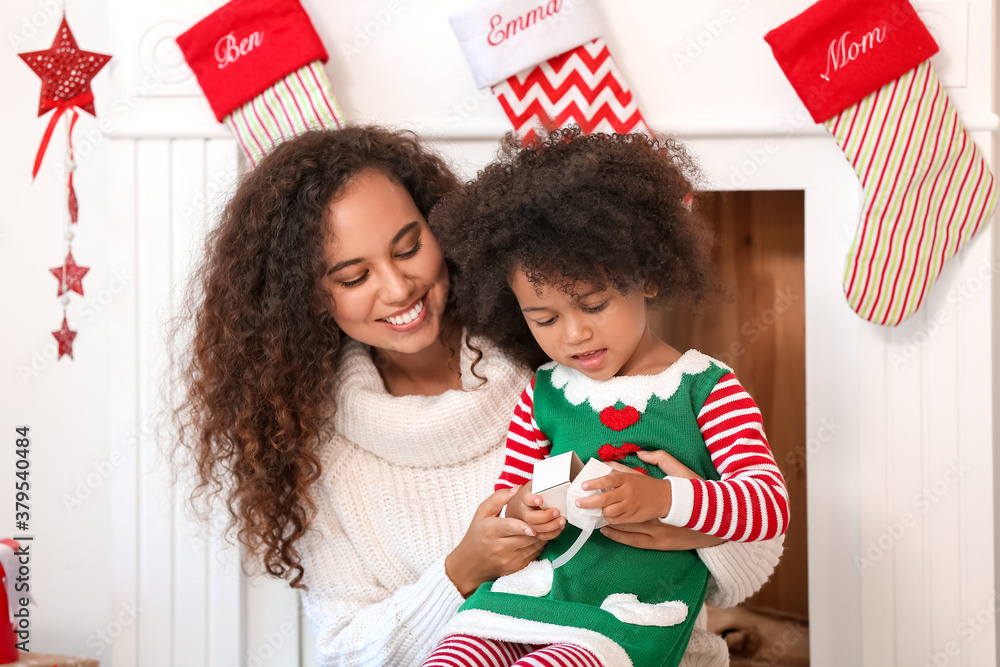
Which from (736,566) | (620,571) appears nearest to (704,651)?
(736,566)

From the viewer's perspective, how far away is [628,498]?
1146 millimetres

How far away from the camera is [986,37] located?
68.6 inches

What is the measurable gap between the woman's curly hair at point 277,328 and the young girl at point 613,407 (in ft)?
0.97

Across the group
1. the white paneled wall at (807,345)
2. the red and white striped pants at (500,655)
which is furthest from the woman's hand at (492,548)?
the white paneled wall at (807,345)

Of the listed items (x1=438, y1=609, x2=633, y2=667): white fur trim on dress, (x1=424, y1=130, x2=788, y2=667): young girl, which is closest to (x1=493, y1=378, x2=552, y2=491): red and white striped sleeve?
(x1=424, y1=130, x2=788, y2=667): young girl

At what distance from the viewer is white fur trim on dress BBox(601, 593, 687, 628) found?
4.00 feet

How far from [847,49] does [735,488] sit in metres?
1.03

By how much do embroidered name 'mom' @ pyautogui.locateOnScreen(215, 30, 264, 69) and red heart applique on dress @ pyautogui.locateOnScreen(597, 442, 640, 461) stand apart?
1.18m

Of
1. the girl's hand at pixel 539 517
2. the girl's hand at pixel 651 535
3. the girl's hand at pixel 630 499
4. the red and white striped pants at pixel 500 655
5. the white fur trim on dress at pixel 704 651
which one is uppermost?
the girl's hand at pixel 630 499

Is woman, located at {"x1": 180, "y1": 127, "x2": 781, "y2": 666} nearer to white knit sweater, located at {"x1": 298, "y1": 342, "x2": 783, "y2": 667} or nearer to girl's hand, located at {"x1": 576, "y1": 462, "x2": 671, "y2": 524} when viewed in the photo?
white knit sweater, located at {"x1": 298, "y1": 342, "x2": 783, "y2": 667}

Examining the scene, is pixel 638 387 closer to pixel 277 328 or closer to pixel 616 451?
pixel 616 451

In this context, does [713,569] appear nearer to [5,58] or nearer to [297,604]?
[297,604]

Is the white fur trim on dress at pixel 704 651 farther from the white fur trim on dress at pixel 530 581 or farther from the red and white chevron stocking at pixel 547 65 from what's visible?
the red and white chevron stocking at pixel 547 65

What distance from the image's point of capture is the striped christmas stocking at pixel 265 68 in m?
1.79
